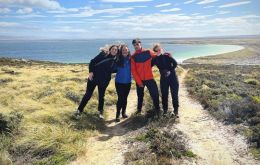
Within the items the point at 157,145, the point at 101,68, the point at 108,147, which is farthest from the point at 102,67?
the point at 157,145

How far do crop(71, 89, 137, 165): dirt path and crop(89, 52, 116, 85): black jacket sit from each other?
1.45 m

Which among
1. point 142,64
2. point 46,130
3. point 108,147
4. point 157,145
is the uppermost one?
point 142,64

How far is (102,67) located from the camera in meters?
9.96

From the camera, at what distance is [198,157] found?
7148 mm

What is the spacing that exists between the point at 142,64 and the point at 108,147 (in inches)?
120

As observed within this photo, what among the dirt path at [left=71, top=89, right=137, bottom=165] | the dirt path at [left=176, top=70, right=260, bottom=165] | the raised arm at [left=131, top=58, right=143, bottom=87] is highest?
the raised arm at [left=131, top=58, right=143, bottom=87]

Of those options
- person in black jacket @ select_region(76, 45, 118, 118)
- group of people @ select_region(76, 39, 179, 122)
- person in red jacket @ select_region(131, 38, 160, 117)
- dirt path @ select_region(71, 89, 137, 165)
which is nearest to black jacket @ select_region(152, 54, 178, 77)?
group of people @ select_region(76, 39, 179, 122)

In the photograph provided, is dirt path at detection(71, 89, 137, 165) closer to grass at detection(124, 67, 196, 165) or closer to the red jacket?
grass at detection(124, 67, 196, 165)

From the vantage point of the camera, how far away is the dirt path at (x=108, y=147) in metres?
7.12

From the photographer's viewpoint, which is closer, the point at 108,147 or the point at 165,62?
the point at 108,147

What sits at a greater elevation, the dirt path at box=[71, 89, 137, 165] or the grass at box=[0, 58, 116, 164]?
the grass at box=[0, 58, 116, 164]

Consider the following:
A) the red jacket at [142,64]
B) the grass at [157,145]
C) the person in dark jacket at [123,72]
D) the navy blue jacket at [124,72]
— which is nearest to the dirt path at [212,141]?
the grass at [157,145]

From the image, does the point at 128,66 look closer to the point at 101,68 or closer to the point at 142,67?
the point at 142,67

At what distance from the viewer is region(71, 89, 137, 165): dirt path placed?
712 centimetres
